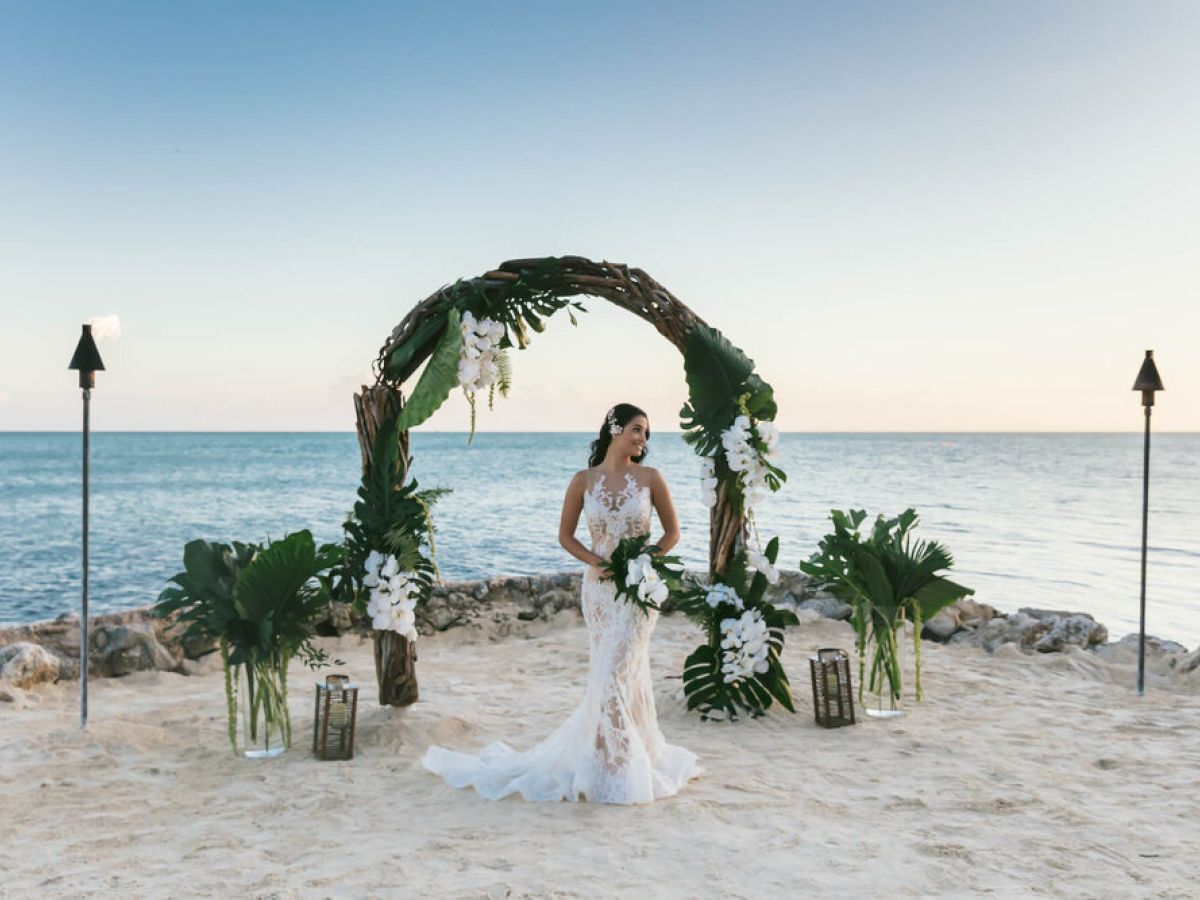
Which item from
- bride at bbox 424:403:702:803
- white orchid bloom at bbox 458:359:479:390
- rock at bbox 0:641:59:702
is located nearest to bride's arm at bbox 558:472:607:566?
bride at bbox 424:403:702:803

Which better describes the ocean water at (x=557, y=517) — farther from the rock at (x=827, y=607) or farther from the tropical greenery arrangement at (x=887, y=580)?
the tropical greenery arrangement at (x=887, y=580)

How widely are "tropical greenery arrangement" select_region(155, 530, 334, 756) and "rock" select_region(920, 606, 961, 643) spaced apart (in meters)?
6.19

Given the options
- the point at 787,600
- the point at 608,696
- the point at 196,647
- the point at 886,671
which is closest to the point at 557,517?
the point at 787,600

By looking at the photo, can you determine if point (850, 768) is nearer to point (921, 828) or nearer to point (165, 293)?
point (921, 828)

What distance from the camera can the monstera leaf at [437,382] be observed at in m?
5.86

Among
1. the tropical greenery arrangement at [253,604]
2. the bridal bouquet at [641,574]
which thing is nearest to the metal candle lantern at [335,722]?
the tropical greenery arrangement at [253,604]

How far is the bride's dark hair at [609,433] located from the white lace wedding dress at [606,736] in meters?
0.17

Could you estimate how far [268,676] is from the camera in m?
5.49

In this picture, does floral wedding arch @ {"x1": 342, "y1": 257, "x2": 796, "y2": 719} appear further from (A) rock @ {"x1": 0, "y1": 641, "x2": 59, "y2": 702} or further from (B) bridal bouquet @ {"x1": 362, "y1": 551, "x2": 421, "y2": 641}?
(A) rock @ {"x1": 0, "y1": 641, "x2": 59, "y2": 702}

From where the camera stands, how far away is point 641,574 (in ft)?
15.9

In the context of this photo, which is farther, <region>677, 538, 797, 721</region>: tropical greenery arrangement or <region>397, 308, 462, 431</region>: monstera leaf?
<region>677, 538, 797, 721</region>: tropical greenery arrangement

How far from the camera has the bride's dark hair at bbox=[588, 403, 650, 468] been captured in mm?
5176

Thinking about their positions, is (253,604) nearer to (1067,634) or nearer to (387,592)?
(387,592)

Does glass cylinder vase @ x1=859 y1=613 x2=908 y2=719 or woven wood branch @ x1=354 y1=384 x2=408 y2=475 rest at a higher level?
woven wood branch @ x1=354 y1=384 x2=408 y2=475
